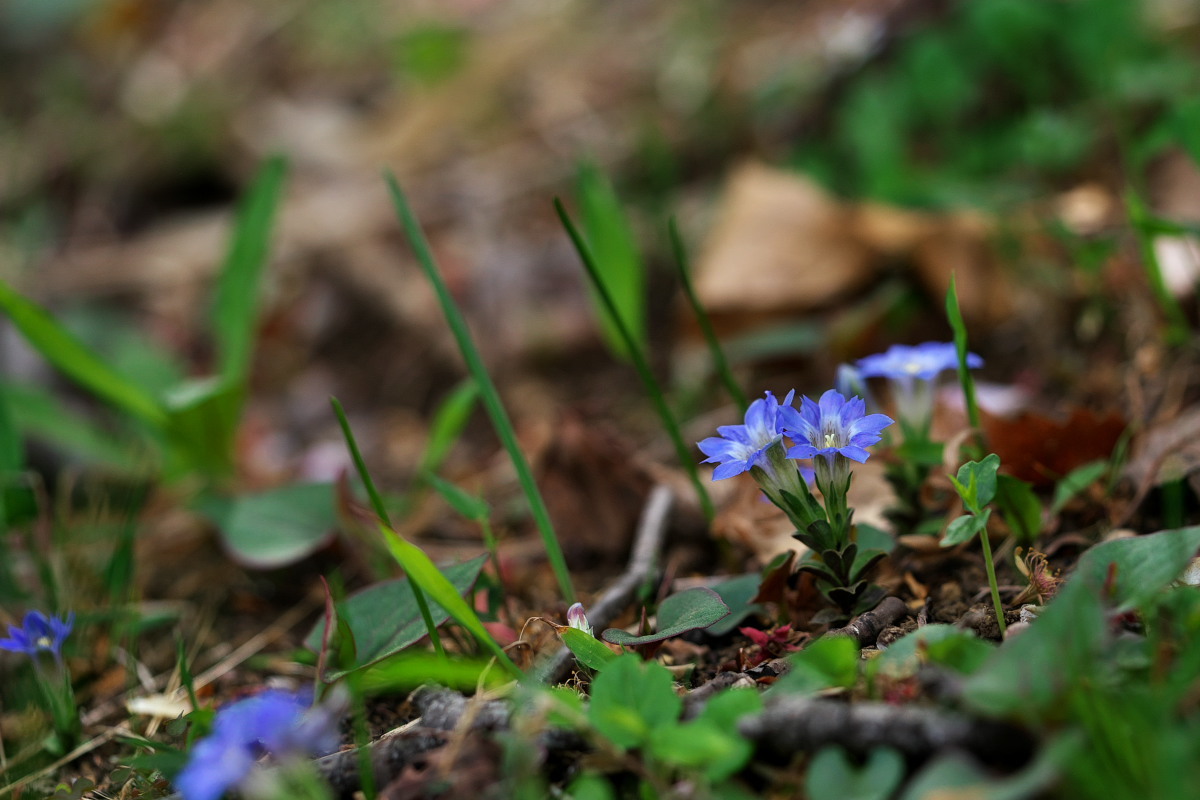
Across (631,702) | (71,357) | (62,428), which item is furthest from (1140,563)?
(62,428)

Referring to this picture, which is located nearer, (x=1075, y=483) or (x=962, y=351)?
(x=962, y=351)

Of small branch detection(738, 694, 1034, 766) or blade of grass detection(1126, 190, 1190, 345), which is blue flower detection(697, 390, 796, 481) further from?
blade of grass detection(1126, 190, 1190, 345)

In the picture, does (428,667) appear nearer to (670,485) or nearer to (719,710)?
(719,710)

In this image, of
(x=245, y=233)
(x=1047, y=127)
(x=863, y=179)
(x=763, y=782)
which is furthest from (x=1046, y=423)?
(x=245, y=233)

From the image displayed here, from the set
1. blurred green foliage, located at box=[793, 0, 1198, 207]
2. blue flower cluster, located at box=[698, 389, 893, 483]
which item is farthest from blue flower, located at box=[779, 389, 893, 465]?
blurred green foliage, located at box=[793, 0, 1198, 207]

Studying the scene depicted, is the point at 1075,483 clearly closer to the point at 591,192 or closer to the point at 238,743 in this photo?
the point at 238,743

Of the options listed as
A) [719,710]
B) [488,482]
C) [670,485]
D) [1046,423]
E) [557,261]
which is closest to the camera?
[719,710]
